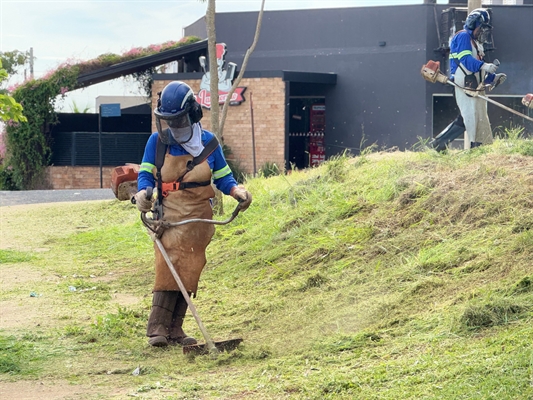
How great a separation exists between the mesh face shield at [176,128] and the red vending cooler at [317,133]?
19052 mm

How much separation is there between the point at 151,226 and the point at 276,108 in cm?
1684

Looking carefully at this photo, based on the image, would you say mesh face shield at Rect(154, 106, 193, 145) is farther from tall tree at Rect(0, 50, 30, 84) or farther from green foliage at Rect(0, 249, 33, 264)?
tall tree at Rect(0, 50, 30, 84)

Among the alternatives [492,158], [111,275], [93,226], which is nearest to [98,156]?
[93,226]

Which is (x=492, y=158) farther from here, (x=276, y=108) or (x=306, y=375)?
(x=276, y=108)

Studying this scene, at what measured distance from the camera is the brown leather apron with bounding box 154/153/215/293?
639cm

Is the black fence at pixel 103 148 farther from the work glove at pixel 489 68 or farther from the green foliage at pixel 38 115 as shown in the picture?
the work glove at pixel 489 68

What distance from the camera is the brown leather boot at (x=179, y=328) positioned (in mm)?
6445

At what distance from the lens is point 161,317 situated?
644 centimetres

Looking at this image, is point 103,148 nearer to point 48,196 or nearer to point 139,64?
point 139,64

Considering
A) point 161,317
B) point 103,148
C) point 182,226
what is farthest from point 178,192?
point 103,148

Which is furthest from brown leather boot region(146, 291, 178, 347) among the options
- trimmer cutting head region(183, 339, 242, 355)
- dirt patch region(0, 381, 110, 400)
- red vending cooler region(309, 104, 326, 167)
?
red vending cooler region(309, 104, 326, 167)

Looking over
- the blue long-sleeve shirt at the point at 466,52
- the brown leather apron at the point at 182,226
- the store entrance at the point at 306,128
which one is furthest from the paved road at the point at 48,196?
the brown leather apron at the point at 182,226

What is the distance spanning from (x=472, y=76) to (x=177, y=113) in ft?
20.1

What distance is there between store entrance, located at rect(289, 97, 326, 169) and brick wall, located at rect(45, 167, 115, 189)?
5.69 meters
